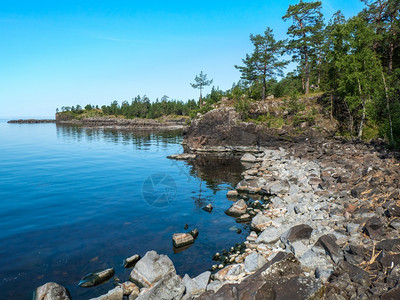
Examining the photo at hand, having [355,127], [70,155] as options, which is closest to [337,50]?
[355,127]

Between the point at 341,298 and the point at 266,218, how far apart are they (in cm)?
904

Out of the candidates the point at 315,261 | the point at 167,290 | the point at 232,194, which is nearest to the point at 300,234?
the point at 315,261

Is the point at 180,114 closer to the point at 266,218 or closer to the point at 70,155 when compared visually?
the point at 70,155

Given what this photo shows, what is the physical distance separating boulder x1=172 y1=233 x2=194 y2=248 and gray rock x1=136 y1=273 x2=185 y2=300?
4645 millimetres

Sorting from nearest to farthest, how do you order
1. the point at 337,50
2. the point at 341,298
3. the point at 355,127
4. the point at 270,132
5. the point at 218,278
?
the point at 341,298
the point at 218,278
the point at 337,50
the point at 355,127
the point at 270,132

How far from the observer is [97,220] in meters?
17.7

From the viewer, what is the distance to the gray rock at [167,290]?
8953 mm

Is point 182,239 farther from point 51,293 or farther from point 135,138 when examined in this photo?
point 135,138

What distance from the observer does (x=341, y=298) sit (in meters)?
7.19

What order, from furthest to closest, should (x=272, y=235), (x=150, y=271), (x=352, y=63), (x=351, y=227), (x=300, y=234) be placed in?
1. (x=352, y=63)
2. (x=272, y=235)
3. (x=300, y=234)
4. (x=351, y=227)
5. (x=150, y=271)

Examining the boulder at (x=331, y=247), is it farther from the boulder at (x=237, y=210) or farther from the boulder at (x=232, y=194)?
the boulder at (x=232, y=194)

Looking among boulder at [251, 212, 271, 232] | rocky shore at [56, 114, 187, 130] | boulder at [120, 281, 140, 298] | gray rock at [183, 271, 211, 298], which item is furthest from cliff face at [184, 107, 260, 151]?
rocky shore at [56, 114, 187, 130]

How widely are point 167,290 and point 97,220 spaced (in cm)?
1062

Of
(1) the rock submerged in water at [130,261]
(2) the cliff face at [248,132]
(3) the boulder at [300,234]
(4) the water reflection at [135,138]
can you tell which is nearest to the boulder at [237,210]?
(3) the boulder at [300,234]
